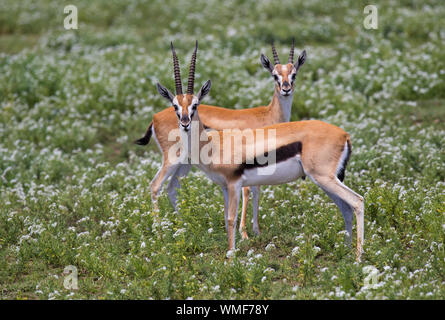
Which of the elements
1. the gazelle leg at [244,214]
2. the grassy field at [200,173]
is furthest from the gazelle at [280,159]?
the gazelle leg at [244,214]

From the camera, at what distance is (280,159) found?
7086mm

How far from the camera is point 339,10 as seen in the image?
65.3 feet

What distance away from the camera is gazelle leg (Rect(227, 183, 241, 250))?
23.5 ft

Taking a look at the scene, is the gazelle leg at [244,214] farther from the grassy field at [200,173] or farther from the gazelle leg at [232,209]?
the gazelle leg at [232,209]

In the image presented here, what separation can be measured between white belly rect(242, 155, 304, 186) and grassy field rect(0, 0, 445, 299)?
0.75 m

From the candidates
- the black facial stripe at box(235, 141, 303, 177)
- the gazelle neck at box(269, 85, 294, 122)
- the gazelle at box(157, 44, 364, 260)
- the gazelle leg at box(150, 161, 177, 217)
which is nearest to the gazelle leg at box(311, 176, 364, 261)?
the gazelle at box(157, 44, 364, 260)

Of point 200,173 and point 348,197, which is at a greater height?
point 348,197

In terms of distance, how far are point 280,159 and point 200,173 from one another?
3222 millimetres

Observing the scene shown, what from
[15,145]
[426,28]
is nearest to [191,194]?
[15,145]

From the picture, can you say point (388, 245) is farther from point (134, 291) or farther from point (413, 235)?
point (134, 291)

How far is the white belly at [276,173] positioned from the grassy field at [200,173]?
0.75 meters

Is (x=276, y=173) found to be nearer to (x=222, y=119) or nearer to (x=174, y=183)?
(x=222, y=119)

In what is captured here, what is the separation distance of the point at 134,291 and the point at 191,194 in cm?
185

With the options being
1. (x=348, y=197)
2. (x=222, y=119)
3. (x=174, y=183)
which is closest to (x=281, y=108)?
(x=222, y=119)
